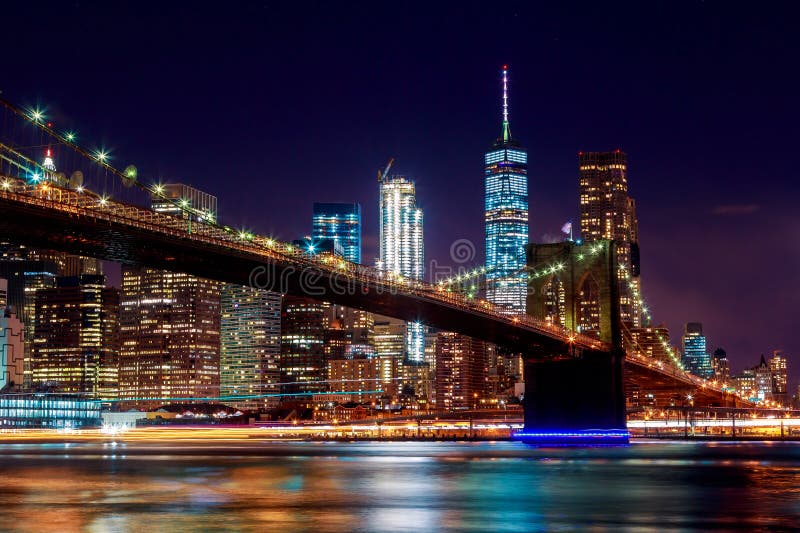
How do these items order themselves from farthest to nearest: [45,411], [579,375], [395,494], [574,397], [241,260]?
1. [45,411]
2. [579,375]
3. [574,397]
4. [241,260]
5. [395,494]

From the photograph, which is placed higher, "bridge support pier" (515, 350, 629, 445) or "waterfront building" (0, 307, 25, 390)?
"waterfront building" (0, 307, 25, 390)

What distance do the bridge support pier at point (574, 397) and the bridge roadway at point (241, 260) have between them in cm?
94

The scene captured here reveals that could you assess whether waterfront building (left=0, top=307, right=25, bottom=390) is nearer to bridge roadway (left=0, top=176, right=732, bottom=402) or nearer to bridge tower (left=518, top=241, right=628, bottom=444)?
bridge roadway (left=0, top=176, right=732, bottom=402)

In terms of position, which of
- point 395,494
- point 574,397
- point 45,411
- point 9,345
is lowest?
point 45,411

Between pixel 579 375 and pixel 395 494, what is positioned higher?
pixel 579 375

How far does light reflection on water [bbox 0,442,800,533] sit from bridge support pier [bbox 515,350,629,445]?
2191 centimetres

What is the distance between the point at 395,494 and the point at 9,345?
89098mm

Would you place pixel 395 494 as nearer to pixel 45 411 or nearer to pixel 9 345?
pixel 9 345

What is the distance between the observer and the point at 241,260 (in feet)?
181

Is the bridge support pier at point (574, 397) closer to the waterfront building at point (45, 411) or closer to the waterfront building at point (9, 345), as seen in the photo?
the waterfront building at point (9, 345)

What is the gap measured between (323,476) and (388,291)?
30.2 metres

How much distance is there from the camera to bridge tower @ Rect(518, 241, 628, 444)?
212ft

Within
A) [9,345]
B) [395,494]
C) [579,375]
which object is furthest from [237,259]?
[9,345]

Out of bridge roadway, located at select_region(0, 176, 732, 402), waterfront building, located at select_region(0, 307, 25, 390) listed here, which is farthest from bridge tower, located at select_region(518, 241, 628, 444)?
waterfront building, located at select_region(0, 307, 25, 390)
